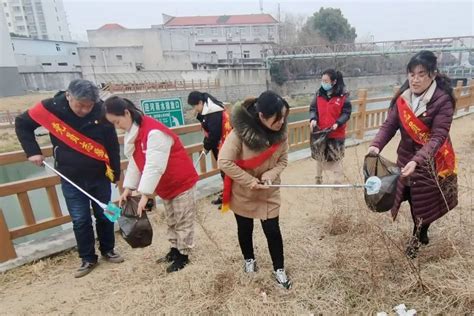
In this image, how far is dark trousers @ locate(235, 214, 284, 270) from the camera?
1949 mm

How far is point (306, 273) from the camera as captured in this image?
2.18 m

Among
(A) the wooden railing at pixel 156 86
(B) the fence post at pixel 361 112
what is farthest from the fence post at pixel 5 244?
(A) the wooden railing at pixel 156 86

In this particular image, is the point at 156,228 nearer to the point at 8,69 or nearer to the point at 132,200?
the point at 132,200

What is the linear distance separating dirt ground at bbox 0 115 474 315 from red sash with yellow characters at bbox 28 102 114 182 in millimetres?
978

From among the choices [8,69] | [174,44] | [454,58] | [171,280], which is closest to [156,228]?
[171,280]

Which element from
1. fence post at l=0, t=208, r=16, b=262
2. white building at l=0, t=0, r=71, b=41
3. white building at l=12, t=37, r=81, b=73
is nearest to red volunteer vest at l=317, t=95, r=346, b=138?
fence post at l=0, t=208, r=16, b=262

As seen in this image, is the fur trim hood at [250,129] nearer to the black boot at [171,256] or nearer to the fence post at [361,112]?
the black boot at [171,256]

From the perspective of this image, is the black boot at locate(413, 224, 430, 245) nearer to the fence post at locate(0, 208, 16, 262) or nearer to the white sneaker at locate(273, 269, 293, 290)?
the white sneaker at locate(273, 269, 293, 290)

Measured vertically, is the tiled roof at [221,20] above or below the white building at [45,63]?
above

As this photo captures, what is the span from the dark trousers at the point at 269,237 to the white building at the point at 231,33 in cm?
3932

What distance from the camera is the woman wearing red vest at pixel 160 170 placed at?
202cm

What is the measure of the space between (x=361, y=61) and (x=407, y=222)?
3982cm

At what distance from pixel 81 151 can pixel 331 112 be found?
2.59m

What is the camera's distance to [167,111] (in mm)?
3996
